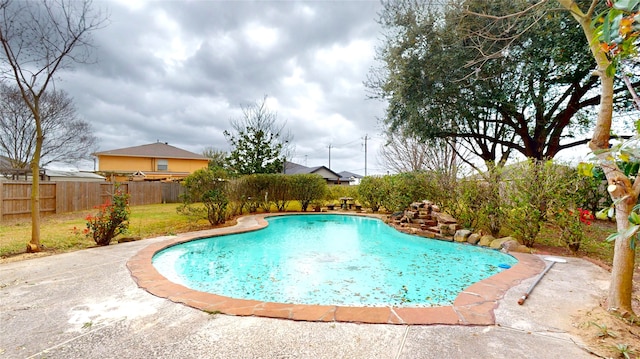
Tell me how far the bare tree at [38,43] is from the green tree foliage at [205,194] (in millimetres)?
4272

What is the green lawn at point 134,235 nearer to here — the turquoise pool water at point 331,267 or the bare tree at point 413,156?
the turquoise pool water at point 331,267

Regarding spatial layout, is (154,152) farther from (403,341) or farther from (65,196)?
(403,341)

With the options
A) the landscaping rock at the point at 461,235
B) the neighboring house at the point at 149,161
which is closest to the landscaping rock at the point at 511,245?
the landscaping rock at the point at 461,235

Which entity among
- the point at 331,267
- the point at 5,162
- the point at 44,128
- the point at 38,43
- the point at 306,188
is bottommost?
the point at 331,267

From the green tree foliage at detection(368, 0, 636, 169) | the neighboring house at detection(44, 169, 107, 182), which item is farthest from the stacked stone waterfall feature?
the neighboring house at detection(44, 169, 107, 182)

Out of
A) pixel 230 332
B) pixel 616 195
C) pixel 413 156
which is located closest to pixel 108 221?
pixel 230 332

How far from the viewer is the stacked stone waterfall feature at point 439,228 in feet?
22.6

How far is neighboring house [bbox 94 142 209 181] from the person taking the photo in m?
28.8

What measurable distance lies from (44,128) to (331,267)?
74.2ft

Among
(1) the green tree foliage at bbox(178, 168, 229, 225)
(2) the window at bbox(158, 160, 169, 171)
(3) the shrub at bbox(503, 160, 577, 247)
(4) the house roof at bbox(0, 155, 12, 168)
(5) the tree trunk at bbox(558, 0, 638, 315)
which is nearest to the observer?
(5) the tree trunk at bbox(558, 0, 638, 315)

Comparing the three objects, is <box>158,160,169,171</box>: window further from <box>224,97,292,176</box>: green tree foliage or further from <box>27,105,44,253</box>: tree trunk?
<box>27,105,44,253</box>: tree trunk

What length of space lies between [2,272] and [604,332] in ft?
26.2

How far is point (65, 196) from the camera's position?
13.8 m

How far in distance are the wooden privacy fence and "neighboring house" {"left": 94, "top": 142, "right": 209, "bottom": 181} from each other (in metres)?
8.69
